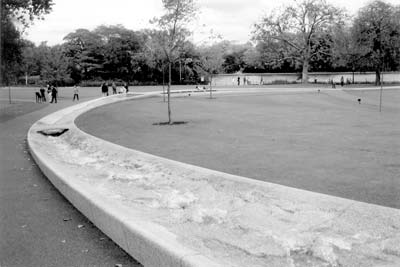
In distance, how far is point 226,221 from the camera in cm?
541

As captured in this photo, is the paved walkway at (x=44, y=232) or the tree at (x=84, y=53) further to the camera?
the tree at (x=84, y=53)

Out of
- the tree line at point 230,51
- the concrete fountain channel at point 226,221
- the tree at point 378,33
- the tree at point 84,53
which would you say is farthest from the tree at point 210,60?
the concrete fountain channel at point 226,221

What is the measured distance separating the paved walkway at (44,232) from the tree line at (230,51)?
1992 cm

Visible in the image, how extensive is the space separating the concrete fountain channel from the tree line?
849 inches

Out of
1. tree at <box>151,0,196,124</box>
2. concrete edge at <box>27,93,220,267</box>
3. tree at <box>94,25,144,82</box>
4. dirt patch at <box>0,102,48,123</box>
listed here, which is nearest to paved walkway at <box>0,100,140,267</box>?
concrete edge at <box>27,93,220,267</box>

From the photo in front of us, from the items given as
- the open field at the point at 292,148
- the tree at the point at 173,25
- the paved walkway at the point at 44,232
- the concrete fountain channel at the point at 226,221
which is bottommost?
the paved walkway at the point at 44,232

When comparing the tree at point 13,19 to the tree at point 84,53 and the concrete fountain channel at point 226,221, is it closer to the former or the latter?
the concrete fountain channel at point 226,221

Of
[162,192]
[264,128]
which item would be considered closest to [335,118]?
[264,128]

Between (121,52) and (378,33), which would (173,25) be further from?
(121,52)

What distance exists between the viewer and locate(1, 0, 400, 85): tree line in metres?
48.1

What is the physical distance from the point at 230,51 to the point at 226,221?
320ft

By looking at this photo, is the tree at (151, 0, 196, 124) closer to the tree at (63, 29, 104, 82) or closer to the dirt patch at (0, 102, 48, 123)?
the dirt patch at (0, 102, 48, 123)

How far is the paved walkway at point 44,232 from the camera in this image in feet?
14.9

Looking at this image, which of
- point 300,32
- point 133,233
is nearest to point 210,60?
point 300,32
